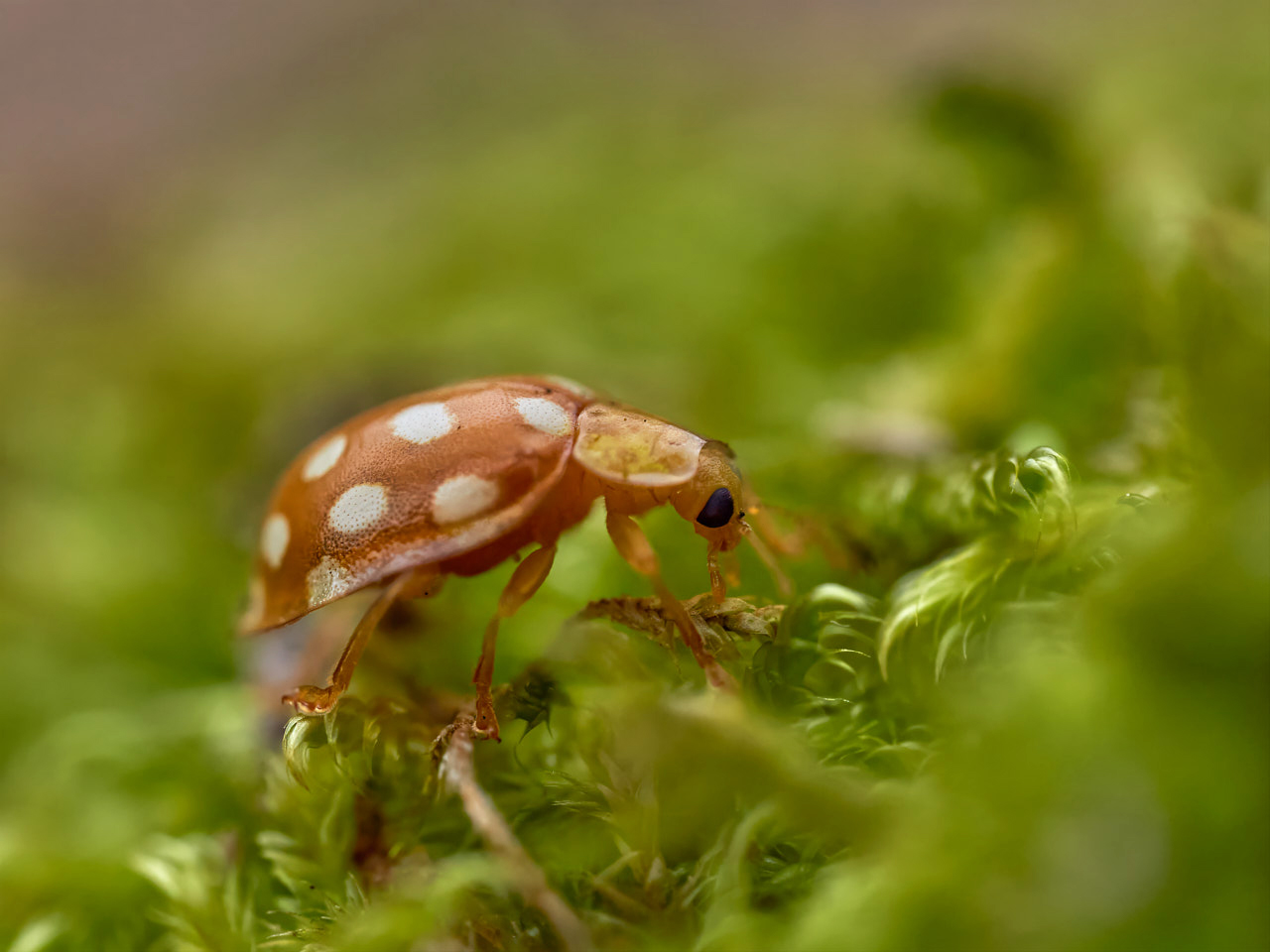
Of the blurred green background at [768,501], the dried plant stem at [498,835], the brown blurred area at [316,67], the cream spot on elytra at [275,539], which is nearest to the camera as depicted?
the blurred green background at [768,501]

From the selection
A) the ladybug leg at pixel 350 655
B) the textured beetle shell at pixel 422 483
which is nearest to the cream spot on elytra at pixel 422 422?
the textured beetle shell at pixel 422 483

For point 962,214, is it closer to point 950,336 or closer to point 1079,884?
point 950,336

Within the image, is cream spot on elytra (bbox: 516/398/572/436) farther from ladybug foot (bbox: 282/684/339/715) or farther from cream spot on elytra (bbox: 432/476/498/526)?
ladybug foot (bbox: 282/684/339/715)

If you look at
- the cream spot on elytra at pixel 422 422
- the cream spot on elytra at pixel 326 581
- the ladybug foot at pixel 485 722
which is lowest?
the ladybug foot at pixel 485 722

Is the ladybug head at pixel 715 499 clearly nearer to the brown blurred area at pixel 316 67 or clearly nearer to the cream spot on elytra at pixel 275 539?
the cream spot on elytra at pixel 275 539

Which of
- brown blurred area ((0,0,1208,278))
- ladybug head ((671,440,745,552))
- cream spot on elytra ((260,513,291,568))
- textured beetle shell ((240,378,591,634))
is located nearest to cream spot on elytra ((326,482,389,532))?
textured beetle shell ((240,378,591,634))

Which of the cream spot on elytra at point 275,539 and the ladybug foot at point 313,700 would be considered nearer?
the ladybug foot at point 313,700
